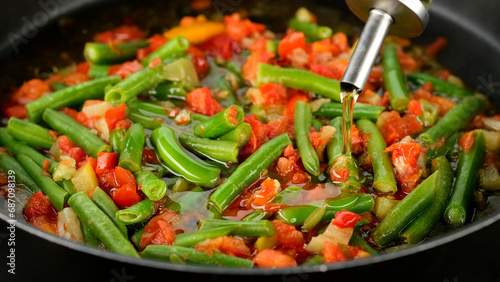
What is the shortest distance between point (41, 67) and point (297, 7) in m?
2.77

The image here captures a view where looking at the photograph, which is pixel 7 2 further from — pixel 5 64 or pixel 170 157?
pixel 170 157

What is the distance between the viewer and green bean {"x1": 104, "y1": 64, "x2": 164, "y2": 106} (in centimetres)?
493

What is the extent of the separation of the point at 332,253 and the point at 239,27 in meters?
3.27

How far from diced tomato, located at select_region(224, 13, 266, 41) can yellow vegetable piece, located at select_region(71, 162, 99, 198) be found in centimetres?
252

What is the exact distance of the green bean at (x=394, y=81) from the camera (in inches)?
201

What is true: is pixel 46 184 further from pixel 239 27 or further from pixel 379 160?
pixel 239 27

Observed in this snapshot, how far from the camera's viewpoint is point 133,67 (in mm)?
5504

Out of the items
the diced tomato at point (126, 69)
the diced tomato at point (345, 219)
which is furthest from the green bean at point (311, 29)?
the diced tomato at point (345, 219)

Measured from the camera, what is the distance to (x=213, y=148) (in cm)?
442

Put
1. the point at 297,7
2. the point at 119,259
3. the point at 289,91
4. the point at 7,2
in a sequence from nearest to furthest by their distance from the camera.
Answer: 1. the point at 119,259
2. the point at 289,91
3. the point at 7,2
4. the point at 297,7

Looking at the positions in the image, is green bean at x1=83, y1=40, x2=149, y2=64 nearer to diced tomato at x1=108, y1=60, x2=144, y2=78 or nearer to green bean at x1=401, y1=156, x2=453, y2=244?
diced tomato at x1=108, y1=60, x2=144, y2=78

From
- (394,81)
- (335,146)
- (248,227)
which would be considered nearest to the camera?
(248,227)

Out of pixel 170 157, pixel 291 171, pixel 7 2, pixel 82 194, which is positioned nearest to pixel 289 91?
pixel 291 171

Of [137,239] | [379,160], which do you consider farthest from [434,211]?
[137,239]
